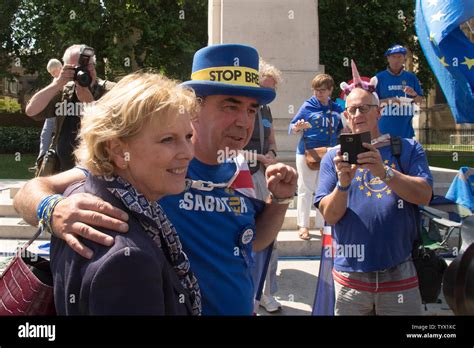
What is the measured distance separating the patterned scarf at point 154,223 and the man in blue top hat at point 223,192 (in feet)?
1.30

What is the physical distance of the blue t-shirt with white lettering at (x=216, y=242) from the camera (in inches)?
78.5

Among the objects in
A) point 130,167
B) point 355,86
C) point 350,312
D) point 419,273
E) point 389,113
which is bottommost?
point 350,312

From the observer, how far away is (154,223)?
1471mm

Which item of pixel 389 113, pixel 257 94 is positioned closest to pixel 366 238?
pixel 257 94

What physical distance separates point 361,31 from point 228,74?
750 inches

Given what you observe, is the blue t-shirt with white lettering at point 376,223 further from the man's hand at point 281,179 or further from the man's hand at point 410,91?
the man's hand at point 410,91

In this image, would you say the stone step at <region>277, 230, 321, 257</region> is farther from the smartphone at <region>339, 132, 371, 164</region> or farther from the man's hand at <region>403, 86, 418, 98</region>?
the smartphone at <region>339, 132, 371, 164</region>

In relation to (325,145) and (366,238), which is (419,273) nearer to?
(366,238)

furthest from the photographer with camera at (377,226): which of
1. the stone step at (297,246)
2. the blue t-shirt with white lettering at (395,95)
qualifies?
the blue t-shirt with white lettering at (395,95)

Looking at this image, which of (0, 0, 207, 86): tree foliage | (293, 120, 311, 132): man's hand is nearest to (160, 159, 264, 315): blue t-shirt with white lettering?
(293, 120, 311, 132): man's hand

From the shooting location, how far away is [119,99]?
4.90 ft

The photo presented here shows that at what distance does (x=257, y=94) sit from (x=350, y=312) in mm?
1440

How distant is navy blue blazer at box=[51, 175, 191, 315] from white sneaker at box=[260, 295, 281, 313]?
134 inches

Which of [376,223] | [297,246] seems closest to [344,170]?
[376,223]
